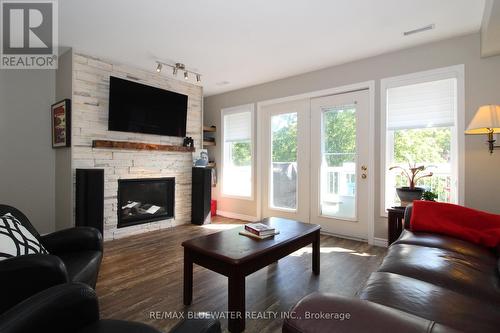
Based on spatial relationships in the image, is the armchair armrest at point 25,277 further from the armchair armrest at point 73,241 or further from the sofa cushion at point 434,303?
the sofa cushion at point 434,303

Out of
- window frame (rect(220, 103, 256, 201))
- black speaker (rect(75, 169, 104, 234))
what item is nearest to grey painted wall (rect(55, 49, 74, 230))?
black speaker (rect(75, 169, 104, 234))

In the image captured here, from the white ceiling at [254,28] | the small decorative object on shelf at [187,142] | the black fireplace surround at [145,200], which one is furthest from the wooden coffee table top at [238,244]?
the small decorative object on shelf at [187,142]

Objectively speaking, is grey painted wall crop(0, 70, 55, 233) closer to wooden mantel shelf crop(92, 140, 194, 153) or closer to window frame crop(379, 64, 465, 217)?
wooden mantel shelf crop(92, 140, 194, 153)

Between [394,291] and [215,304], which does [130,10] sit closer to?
[215,304]

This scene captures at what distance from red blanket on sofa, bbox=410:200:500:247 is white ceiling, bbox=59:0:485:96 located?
1796 millimetres

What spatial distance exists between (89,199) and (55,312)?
2.59 m

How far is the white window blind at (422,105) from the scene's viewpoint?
2.98 m

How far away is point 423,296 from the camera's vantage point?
3.83 feet

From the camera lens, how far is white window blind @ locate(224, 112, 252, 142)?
4883 millimetres

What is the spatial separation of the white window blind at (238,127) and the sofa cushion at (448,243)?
10.7ft

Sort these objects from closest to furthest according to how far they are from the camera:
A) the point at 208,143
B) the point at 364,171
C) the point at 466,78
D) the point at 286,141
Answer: the point at 466,78 → the point at 364,171 → the point at 286,141 → the point at 208,143

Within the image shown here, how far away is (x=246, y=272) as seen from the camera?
1724mm

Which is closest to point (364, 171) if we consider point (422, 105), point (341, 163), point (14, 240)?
point (341, 163)

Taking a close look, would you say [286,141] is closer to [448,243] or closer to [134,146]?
[134,146]
